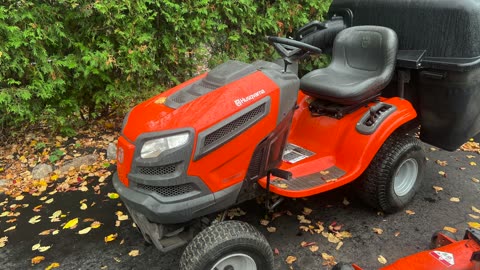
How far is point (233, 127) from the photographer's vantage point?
2086mm

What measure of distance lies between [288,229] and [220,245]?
3.35 ft

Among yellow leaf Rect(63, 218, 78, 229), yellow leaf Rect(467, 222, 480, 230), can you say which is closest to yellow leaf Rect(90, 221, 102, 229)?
yellow leaf Rect(63, 218, 78, 229)

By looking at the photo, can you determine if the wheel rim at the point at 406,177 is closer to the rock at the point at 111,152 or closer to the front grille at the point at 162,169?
the front grille at the point at 162,169

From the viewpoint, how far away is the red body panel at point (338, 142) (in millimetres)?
2605

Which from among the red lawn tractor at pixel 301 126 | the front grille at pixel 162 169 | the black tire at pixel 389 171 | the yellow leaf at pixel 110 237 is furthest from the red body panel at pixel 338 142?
the yellow leaf at pixel 110 237

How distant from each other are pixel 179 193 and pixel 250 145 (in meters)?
0.48

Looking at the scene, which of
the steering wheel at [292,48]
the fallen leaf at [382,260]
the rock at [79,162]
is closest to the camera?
the steering wheel at [292,48]

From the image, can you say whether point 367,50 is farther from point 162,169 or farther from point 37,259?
point 37,259

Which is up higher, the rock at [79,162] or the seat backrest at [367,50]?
the seat backrest at [367,50]

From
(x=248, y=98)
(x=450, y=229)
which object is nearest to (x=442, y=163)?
(x=450, y=229)

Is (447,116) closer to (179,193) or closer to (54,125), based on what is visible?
(179,193)

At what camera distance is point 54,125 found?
4301 millimetres

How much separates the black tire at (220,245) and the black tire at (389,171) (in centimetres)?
111

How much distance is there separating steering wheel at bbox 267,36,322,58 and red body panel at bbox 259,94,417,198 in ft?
2.16
